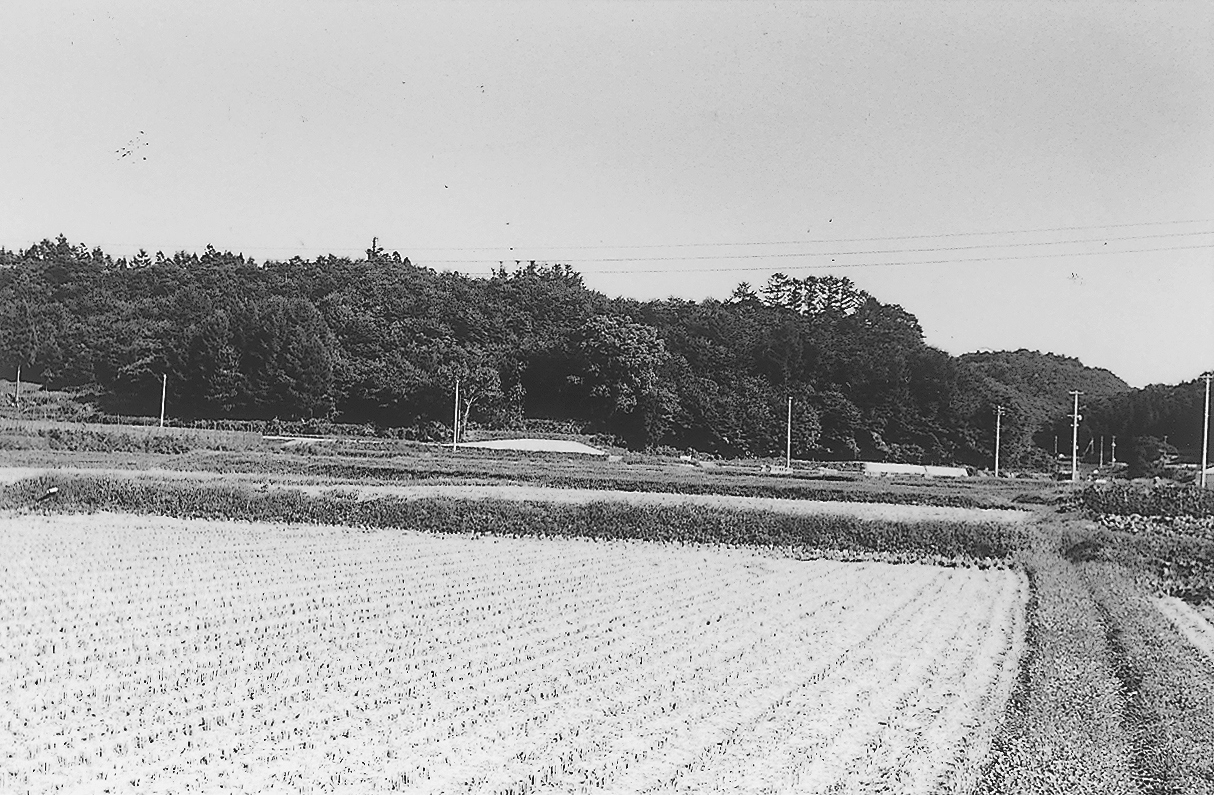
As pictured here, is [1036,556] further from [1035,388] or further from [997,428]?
[1035,388]

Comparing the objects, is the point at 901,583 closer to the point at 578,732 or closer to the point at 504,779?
the point at 578,732

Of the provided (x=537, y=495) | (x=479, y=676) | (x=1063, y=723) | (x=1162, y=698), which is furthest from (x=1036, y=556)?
(x=479, y=676)

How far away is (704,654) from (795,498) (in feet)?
76.3

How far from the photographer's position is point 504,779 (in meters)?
6.48

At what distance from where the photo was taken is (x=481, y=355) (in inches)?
2734

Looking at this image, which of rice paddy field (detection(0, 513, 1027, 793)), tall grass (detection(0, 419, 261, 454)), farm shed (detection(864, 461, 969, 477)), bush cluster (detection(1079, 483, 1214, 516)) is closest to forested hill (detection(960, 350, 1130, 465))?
farm shed (detection(864, 461, 969, 477))

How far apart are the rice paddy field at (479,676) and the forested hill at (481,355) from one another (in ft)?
140

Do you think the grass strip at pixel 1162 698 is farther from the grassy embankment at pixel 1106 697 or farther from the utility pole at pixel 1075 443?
the utility pole at pixel 1075 443

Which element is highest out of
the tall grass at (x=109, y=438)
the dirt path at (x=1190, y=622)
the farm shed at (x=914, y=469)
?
the tall grass at (x=109, y=438)

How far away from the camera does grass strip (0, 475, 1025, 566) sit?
2269 cm

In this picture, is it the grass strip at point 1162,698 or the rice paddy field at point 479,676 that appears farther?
the grass strip at point 1162,698

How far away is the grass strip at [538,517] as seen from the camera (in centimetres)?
2269

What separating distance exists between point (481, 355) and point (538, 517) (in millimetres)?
45630

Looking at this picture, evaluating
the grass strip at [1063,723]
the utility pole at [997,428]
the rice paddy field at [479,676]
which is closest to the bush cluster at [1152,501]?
the rice paddy field at [479,676]
